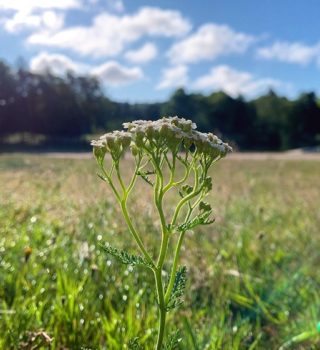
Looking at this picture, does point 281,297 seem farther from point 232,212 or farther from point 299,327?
point 232,212

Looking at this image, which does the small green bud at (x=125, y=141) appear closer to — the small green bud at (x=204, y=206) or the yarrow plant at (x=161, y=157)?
the yarrow plant at (x=161, y=157)

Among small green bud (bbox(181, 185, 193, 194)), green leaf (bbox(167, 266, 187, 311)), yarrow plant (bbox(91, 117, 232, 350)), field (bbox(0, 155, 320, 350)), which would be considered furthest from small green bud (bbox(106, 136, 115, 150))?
field (bbox(0, 155, 320, 350))

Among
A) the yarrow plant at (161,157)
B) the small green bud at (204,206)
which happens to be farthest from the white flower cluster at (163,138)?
the small green bud at (204,206)

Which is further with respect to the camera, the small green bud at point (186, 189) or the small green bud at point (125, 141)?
the small green bud at point (186, 189)

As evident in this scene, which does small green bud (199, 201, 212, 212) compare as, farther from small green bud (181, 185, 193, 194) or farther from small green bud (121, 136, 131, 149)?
small green bud (121, 136, 131, 149)

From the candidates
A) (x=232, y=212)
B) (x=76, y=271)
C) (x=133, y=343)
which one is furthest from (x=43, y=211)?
(x=133, y=343)
